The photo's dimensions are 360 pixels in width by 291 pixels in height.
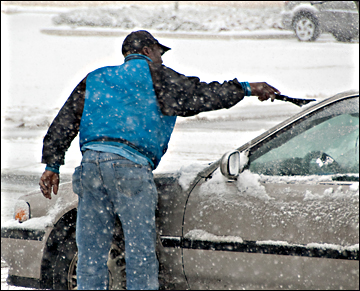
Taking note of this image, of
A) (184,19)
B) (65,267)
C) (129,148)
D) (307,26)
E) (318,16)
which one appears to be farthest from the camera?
(184,19)

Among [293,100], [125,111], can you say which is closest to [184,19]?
[293,100]

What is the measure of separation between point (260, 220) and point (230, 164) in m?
0.36

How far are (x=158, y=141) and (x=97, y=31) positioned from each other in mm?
23502

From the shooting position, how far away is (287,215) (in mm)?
2295

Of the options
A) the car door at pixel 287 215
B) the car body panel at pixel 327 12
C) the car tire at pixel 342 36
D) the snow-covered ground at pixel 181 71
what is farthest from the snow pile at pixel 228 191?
the car tire at pixel 342 36

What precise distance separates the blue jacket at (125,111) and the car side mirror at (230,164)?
1.31 feet

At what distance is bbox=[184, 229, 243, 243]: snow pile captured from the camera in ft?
7.89

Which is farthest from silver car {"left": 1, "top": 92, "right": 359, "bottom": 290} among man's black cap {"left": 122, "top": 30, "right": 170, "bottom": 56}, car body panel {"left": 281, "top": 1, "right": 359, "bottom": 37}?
car body panel {"left": 281, "top": 1, "right": 359, "bottom": 37}

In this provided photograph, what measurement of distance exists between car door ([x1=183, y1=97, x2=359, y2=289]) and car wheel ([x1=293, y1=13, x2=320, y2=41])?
13.1m

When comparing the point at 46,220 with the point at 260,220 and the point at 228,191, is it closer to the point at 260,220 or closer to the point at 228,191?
the point at 228,191

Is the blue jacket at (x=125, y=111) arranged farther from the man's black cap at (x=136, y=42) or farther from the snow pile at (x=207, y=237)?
the snow pile at (x=207, y=237)

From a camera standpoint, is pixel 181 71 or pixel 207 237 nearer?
pixel 207 237

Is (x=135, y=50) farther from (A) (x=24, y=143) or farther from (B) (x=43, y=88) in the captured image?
(B) (x=43, y=88)

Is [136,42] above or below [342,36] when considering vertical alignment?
above
